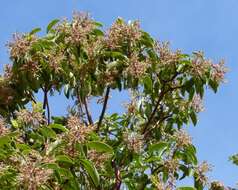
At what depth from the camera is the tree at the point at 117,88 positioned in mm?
5258

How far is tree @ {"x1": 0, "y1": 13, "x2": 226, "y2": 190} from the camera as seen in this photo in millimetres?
5258

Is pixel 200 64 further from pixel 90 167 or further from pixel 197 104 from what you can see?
pixel 90 167

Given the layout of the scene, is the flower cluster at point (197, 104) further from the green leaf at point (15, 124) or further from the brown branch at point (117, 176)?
the green leaf at point (15, 124)

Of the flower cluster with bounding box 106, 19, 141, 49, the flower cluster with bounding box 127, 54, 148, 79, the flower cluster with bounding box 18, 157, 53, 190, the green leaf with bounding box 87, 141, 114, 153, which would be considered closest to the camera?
the flower cluster with bounding box 18, 157, 53, 190

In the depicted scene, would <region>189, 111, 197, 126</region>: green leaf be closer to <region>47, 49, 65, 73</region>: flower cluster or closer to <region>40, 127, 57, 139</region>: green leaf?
<region>47, 49, 65, 73</region>: flower cluster

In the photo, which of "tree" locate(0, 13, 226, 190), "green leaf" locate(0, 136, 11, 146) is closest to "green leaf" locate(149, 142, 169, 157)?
"tree" locate(0, 13, 226, 190)

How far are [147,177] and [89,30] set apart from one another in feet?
4.45

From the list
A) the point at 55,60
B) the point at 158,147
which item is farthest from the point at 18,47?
the point at 158,147

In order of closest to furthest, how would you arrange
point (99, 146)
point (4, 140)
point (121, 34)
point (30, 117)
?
point (4, 140) → point (99, 146) → point (30, 117) → point (121, 34)

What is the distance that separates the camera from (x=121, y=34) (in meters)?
5.77

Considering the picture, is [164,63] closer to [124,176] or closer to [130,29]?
[130,29]

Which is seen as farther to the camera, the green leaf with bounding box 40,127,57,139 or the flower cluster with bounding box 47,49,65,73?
the flower cluster with bounding box 47,49,65,73

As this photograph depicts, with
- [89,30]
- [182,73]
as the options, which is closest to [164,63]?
[182,73]

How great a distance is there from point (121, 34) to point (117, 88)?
483 mm
